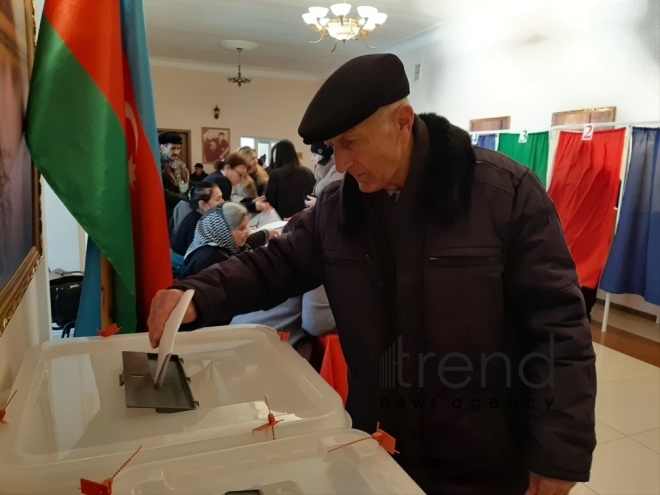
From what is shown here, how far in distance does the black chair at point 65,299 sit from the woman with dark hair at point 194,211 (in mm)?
759

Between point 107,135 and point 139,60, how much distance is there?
0.23m

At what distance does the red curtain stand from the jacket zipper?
130 inches

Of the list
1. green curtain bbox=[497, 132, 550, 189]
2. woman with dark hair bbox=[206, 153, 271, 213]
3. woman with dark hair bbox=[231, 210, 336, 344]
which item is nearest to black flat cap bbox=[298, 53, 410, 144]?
woman with dark hair bbox=[231, 210, 336, 344]

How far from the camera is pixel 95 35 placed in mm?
1159

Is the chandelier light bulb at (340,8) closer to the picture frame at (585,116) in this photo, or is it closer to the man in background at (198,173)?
the picture frame at (585,116)

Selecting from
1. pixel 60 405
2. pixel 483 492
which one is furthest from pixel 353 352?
pixel 60 405

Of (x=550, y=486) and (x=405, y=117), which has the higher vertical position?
(x=405, y=117)

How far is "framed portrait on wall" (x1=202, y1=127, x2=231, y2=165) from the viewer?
30.1 ft

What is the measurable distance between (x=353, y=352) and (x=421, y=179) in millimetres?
383

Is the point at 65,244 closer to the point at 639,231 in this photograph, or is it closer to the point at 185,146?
the point at 639,231

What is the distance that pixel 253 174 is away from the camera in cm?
496

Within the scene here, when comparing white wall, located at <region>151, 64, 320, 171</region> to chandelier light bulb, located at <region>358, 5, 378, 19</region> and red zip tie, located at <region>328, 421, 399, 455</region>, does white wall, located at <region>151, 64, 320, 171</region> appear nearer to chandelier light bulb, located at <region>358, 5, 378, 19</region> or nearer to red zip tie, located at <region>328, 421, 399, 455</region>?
chandelier light bulb, located at <region>358, 5, 378, 19</region>

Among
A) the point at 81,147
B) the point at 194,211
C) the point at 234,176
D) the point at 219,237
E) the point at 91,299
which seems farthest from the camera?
the point at 234,176

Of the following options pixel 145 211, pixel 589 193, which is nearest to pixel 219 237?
pixel 145 211
